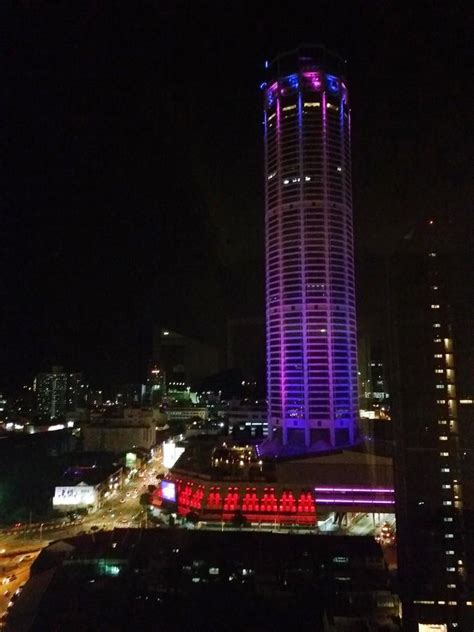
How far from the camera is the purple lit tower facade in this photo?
43.5 feet

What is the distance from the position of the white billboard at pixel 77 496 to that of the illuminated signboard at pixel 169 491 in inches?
88.6

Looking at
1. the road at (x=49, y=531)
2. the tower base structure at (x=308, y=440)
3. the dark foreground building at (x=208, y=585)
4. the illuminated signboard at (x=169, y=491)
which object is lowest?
the road at (x=49, y=531)

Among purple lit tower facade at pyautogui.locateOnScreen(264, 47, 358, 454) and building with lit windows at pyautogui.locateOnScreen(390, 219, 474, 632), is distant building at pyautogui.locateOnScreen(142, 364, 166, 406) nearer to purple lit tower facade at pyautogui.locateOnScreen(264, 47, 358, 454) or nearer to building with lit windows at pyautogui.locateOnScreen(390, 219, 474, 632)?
purple lit tower facade at pyautogui.locateOnScreen(264, 47, 358, 454)

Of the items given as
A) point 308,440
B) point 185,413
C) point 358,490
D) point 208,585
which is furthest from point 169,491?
point 185,413

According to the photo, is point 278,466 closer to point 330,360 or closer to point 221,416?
point 330,360

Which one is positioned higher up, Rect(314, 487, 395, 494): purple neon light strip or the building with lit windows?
the building with lit windows

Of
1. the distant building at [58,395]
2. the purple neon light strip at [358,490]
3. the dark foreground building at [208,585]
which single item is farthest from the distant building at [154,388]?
the dark foreground building at [208,585]

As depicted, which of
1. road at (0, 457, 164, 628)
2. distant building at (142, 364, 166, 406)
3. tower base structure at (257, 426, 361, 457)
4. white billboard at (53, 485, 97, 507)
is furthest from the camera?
distant building at (142, 364, 166, 406)

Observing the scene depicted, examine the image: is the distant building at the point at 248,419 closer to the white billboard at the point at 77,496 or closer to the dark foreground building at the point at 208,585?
the white billboard at the point at 77,496

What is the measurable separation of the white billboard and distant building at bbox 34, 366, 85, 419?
38.0 feet

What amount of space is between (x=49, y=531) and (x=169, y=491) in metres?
2.57

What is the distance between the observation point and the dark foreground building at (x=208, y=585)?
13.9 feet

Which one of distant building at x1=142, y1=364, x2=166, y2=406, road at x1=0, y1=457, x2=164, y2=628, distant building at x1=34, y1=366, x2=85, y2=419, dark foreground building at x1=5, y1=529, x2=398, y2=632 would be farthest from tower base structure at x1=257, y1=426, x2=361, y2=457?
distant building at x1=34, y1=366, x2=85, y2=419

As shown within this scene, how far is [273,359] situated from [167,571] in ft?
31.2
